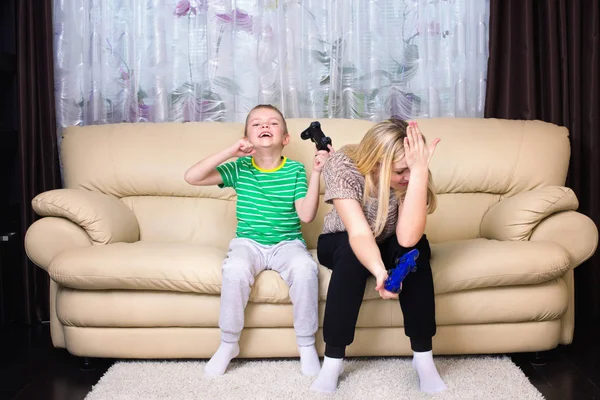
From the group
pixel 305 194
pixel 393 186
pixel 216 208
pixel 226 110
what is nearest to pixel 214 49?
pixel 226 110

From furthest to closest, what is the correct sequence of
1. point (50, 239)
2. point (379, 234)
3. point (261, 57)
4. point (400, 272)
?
1. point (261, 57)
2. point (50, 239)
3. point (379, 234)
4. point (400, 272)

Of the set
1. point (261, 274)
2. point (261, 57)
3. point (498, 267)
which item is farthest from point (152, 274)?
point (261, 57)

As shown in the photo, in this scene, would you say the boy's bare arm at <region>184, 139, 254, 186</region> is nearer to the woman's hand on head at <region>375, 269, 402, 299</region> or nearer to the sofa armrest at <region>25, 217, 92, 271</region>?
the sofa armrest at <region>25, 217, 92, 271</region>

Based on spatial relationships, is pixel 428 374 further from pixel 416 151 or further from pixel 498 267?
pixel 416 151

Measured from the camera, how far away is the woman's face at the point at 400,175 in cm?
214

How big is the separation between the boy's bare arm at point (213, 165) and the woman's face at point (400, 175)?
567 millimetres

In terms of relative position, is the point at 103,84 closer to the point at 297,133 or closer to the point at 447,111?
the point at 297,133

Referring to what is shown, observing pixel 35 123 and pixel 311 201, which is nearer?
pixel 311 201

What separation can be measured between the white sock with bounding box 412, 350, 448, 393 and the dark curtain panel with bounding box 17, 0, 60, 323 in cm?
188

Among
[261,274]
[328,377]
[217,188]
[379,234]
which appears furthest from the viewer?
[217,188]

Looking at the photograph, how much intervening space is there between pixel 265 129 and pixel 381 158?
1.89ft

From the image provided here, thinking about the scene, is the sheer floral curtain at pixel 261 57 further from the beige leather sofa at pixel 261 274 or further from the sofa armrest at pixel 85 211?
the sofa armrest at pixel 85 211

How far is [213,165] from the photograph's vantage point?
2.51 m

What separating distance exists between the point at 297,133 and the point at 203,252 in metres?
0.78
